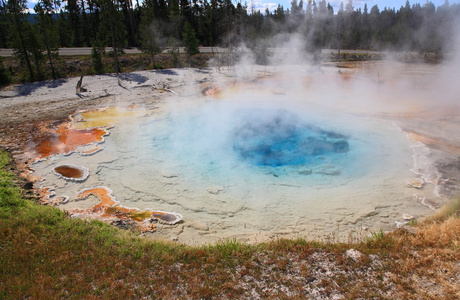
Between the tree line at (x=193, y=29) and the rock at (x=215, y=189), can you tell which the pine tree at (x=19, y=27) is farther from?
the rock at (x=215, y=189)

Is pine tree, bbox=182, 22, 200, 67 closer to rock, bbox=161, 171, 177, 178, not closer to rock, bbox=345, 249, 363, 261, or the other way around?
rock, bbox=161, 171, 177, 178

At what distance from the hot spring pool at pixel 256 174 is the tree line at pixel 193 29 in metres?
8.27

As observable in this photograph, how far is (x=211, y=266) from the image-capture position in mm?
3463

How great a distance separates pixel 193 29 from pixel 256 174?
1855 cm

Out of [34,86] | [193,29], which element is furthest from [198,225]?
[193,29]

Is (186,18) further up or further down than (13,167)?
further up

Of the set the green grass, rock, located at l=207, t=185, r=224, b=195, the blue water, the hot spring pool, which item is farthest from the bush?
rock, located at l=207, t=185, r=224, b=195

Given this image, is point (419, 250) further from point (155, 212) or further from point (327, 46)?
point (327, 46)

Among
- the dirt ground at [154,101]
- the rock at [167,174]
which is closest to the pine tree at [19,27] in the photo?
the dirt ground at [154,101]

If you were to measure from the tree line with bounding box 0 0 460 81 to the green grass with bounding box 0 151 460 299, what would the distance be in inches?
482

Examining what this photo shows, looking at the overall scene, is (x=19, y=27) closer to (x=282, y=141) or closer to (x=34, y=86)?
(x=34, y=86)

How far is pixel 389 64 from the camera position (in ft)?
80.5

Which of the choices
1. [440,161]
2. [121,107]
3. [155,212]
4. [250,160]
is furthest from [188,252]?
[121,107]

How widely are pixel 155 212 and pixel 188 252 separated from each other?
1.57m
